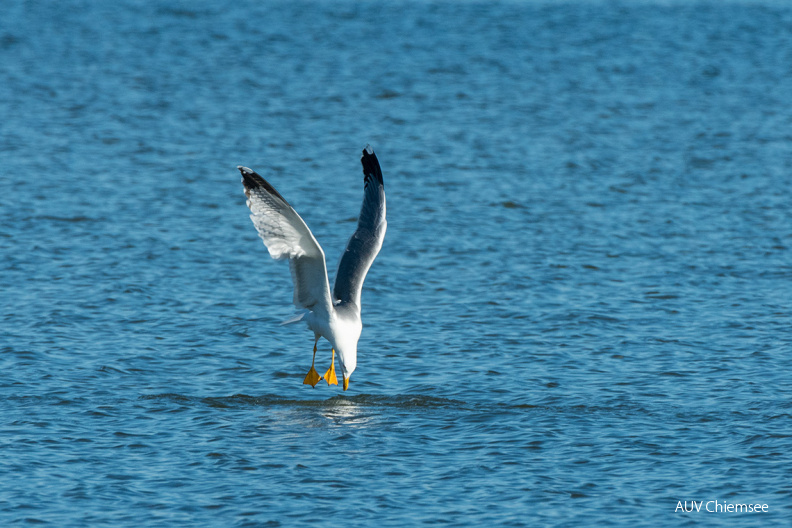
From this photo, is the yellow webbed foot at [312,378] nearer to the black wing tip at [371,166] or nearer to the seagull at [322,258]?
the seagull at [322,258]

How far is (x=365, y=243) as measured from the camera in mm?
12469

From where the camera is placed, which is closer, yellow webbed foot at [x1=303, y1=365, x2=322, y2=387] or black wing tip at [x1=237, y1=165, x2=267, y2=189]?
black wing tip at [x1=237, y1=165, x2=267, y2=189]

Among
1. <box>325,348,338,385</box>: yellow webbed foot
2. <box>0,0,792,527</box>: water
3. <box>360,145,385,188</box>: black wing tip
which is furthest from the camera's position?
<box>360,145,385,188</box>: black wing tip

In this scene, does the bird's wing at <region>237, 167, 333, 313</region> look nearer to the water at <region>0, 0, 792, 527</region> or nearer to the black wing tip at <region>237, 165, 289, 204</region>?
the black wing tip at <region>237, 165, 289, 204</region>

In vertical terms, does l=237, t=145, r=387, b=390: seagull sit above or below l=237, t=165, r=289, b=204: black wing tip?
below

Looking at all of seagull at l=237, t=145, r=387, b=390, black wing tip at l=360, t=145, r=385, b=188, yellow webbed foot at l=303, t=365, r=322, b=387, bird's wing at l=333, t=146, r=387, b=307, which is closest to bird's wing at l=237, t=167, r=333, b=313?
seagull at l=237, t=145, r=387, b=390

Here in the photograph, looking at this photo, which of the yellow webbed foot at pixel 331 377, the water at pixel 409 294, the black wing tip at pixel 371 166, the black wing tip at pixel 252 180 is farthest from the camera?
the black wing tip at pixel 371 166

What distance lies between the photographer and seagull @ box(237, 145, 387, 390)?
10.9 m

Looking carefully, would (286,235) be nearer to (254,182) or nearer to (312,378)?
(254,182)

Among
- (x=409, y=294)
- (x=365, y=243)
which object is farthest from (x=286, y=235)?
(x=409, y=294)

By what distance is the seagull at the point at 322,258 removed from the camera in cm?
1095

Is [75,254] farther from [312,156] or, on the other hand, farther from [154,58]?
[154,58]

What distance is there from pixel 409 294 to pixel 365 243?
385 cm

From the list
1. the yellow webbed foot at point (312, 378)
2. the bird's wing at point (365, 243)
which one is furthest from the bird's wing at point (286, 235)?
the yellow webbed foot at point (312, 378)
